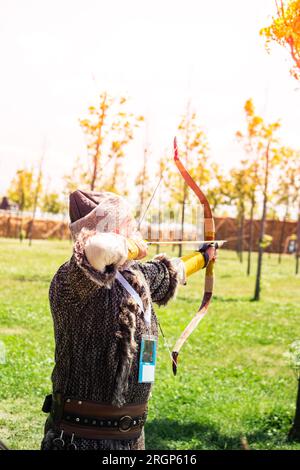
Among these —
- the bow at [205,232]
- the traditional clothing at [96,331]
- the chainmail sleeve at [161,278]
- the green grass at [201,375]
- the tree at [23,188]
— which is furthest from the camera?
the tree at [23,188]

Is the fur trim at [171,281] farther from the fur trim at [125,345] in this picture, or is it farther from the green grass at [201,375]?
the green grass at [201,375]

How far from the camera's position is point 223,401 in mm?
7020

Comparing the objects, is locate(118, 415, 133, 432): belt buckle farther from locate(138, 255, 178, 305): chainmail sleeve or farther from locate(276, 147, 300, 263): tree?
locate(276, 147, 300, 263): tree

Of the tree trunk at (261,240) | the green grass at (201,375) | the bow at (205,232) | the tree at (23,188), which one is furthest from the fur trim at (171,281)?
the tree at (23,188)

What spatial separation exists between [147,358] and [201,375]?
18.5 ft

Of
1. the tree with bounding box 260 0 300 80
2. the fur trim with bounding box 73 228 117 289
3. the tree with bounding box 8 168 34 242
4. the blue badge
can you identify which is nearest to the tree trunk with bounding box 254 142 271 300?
the tree with bounding box 260 0 300 80

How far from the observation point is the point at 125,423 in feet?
8.55

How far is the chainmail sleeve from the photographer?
2943 millimetres

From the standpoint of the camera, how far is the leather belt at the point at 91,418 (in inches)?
101

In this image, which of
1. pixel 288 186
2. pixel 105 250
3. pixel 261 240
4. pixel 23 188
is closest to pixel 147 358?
pixel 105 250

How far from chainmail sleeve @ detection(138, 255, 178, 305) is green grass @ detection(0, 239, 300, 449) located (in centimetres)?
275

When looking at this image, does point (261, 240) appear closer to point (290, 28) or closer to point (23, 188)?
point (290, 28)

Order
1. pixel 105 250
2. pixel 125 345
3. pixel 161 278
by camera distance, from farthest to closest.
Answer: pixel 161 278
pixel 125 345
pixel 105 250

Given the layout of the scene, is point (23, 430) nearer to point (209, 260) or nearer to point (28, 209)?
point (209, 260)
